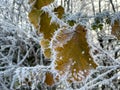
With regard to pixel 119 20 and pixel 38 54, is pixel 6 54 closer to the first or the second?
pixel 38 54

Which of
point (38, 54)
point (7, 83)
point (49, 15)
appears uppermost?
point (49, 15)

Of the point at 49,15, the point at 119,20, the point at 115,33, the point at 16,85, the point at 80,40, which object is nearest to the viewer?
the point at 80,40

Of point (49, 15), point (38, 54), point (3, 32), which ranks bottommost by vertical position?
point (38, 54)

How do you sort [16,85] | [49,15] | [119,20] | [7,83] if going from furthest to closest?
[7,83] < [16,85] < [119,20] < [49,15]

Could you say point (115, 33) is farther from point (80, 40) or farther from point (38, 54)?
point (38, 54)

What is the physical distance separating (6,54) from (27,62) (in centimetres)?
27

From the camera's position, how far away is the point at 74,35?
18.5 inches

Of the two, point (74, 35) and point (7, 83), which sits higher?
point (74, 35)

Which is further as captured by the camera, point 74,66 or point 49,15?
point 49,15

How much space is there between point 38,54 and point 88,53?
8.76 ft

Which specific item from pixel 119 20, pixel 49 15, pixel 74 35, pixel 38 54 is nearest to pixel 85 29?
pixel 74 35

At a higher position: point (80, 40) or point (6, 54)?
point (80, 40)

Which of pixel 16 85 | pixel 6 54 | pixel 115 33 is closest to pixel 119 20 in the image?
pixel 115 33

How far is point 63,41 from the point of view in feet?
1.55
